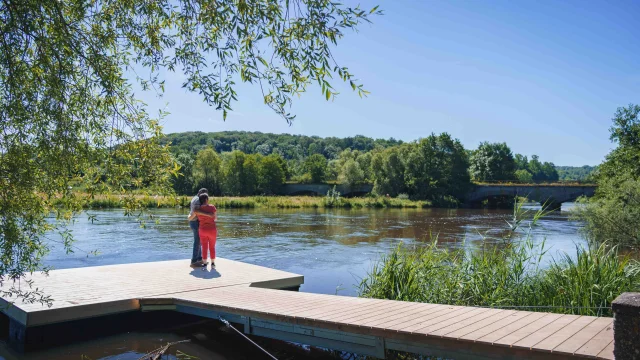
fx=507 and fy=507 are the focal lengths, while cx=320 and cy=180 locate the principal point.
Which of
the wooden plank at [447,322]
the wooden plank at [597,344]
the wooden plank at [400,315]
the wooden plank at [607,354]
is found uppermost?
the wooden plank at [607,354]

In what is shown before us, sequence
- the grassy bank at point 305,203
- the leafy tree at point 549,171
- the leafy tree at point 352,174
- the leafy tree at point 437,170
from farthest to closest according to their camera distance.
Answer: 1. the leafy tree at point 549,171
2. the leafy tree at point 352,174
3. the leafy tree at point 437,170
4. the grassy bank at point 305,203

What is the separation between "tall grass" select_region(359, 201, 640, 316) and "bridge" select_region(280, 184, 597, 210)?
4050 centimetres

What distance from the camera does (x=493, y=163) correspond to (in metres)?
89.0

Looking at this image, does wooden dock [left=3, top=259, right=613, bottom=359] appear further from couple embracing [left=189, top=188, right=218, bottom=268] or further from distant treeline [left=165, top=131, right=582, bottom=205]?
distant treeline [left=165, top=131, right=582, bottom=205]

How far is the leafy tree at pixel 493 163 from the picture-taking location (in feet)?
292

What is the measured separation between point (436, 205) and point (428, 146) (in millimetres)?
9513

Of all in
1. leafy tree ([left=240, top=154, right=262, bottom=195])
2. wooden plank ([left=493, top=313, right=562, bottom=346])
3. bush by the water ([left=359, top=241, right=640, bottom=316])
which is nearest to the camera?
wooden plank ([left=493, top=313, right=562, bottom=346])

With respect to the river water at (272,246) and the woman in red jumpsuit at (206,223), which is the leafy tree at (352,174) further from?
the woman in red jumpsuit at (206,223)

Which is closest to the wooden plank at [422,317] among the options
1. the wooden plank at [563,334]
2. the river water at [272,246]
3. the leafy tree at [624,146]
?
the wooden plank at [563,334]

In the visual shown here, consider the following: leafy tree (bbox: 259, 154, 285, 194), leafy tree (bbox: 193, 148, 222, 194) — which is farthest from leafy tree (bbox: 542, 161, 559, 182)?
leafy tree (bbox: 193, 148, 222, 194)

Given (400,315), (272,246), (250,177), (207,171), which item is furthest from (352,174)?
(400,315)

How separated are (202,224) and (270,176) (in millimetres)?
62672

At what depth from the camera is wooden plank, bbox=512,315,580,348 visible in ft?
14.0

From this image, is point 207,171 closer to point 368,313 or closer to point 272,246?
point 272,246
